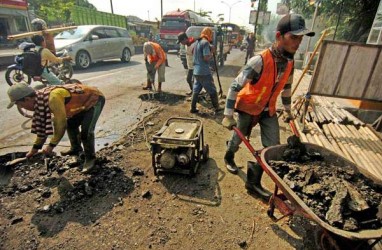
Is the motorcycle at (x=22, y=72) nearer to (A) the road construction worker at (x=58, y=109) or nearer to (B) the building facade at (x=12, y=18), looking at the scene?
(A) the road construction worker at (x=58, y=109)

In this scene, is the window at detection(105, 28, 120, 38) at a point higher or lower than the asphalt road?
higher

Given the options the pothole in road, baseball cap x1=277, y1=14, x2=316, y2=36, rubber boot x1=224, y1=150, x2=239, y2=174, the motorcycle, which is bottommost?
the pothole in road

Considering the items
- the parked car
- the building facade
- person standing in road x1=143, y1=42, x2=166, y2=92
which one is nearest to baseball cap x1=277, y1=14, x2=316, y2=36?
person standing in road x1=143, y1=42, x2=166, y2=92

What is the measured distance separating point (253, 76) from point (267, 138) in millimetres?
896

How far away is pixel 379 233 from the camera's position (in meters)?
1.68

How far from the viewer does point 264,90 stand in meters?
2.86

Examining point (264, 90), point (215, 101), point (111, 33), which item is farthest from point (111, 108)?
point (111, 33)

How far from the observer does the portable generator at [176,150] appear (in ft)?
10.8

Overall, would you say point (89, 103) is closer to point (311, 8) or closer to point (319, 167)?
point (319, 167)

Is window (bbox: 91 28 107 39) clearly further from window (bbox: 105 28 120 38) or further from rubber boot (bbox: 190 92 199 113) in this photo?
rubber boot (bbox: 190 92 199 113)

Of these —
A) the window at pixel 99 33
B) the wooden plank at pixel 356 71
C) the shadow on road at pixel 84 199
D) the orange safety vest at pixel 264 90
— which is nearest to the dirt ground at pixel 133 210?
the shadow on road at pixel 84 199

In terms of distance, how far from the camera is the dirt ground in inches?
101

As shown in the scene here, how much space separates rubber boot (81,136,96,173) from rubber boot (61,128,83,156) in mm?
442

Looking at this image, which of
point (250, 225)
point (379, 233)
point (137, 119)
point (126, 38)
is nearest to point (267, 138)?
point (250, 225)
